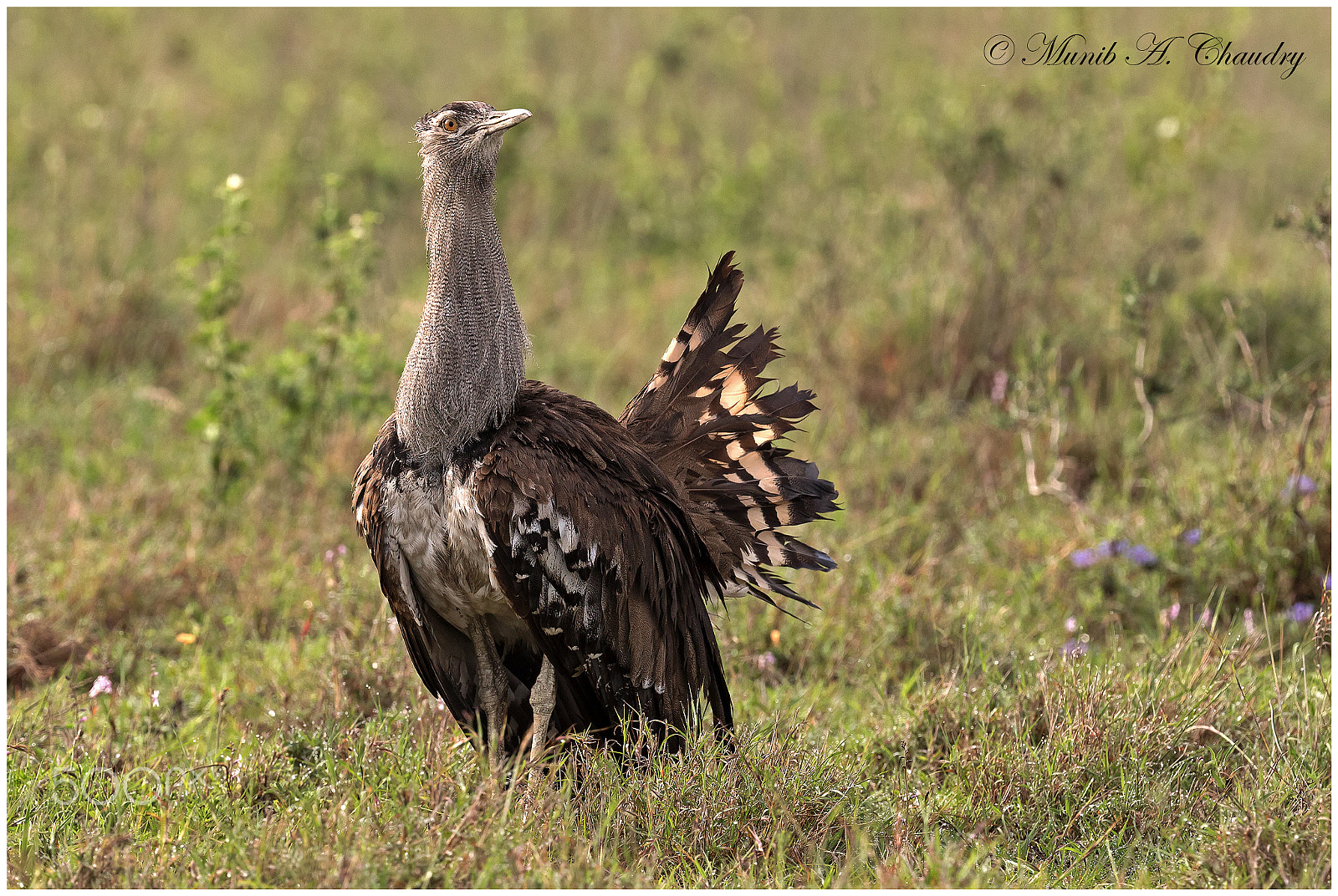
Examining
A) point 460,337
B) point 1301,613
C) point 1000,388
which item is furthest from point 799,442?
point 460,337

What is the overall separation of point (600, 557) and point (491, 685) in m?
0.54

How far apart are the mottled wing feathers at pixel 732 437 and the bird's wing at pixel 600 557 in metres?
0.28

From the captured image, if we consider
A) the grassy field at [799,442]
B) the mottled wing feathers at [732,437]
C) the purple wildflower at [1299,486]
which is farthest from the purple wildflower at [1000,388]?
the mottled wing feathers at [732,437]

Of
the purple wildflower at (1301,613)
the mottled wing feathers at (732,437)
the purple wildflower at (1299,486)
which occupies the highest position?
the mottled wing feathers at (732,437)

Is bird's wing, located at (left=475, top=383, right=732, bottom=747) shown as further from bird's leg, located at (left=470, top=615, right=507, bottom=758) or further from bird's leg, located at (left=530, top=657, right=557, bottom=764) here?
bird's leg, located at (left=470, top=615, right=507, bottom=758)

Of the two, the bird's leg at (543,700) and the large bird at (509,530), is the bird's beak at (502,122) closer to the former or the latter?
the large bird at (509,530)

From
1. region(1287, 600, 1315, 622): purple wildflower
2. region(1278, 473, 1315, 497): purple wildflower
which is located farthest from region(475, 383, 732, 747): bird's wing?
region(1278, 473, 1315, 497): purple wildflower

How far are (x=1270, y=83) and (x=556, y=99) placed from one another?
6.49m

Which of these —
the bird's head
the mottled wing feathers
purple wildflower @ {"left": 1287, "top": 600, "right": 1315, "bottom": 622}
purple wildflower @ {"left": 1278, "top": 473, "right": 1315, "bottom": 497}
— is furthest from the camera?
purple wildflower @ {"left": 1278, "top": 473, "right": 1315, "bottom": 497}

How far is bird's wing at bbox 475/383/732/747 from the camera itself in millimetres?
3090

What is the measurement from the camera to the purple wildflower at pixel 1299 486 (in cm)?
457

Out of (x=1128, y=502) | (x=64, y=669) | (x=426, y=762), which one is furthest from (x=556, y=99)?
(x=426, y=762)

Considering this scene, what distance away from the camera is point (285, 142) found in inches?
334

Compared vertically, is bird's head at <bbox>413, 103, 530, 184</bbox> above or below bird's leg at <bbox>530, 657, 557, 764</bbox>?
above
